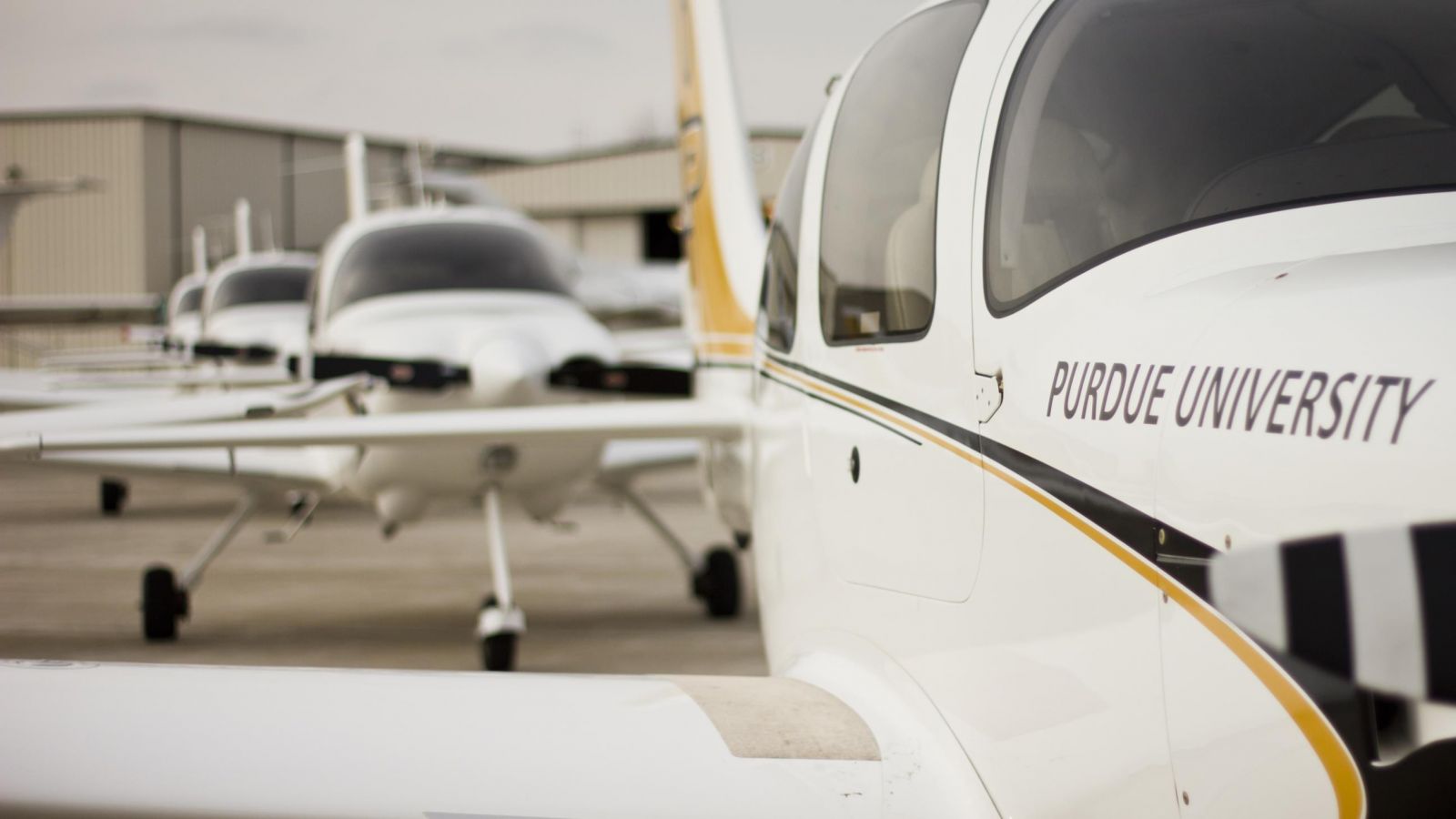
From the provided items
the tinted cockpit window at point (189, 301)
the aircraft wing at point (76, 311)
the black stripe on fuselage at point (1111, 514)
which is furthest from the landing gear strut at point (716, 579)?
the aircraft wing at point (76, 311)

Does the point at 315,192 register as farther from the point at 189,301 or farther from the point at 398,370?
the point at 398,370

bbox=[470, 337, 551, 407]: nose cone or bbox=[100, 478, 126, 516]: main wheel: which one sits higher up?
bbox=[470, 337, 551, 407]: nose cone

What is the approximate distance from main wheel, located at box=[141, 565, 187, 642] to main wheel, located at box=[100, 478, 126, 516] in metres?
Result: 7.10

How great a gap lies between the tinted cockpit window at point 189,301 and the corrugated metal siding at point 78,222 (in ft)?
47.5

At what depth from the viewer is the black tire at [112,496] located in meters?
13.2

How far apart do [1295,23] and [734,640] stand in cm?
493

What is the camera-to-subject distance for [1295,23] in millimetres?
1932

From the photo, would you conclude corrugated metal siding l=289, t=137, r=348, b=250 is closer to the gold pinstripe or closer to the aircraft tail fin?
the aircraft tail fin

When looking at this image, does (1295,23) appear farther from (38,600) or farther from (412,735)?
(38,600)

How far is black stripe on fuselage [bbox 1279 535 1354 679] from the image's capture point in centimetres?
109

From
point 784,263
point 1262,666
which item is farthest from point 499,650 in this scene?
point 1262,666

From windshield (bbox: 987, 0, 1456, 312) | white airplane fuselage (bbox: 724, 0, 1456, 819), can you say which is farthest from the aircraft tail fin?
windshield (bbox: 987, 0, 1456, 312)

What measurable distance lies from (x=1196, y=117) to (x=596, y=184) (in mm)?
34545

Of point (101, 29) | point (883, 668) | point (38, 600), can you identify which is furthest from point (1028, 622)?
point (101, 29)
